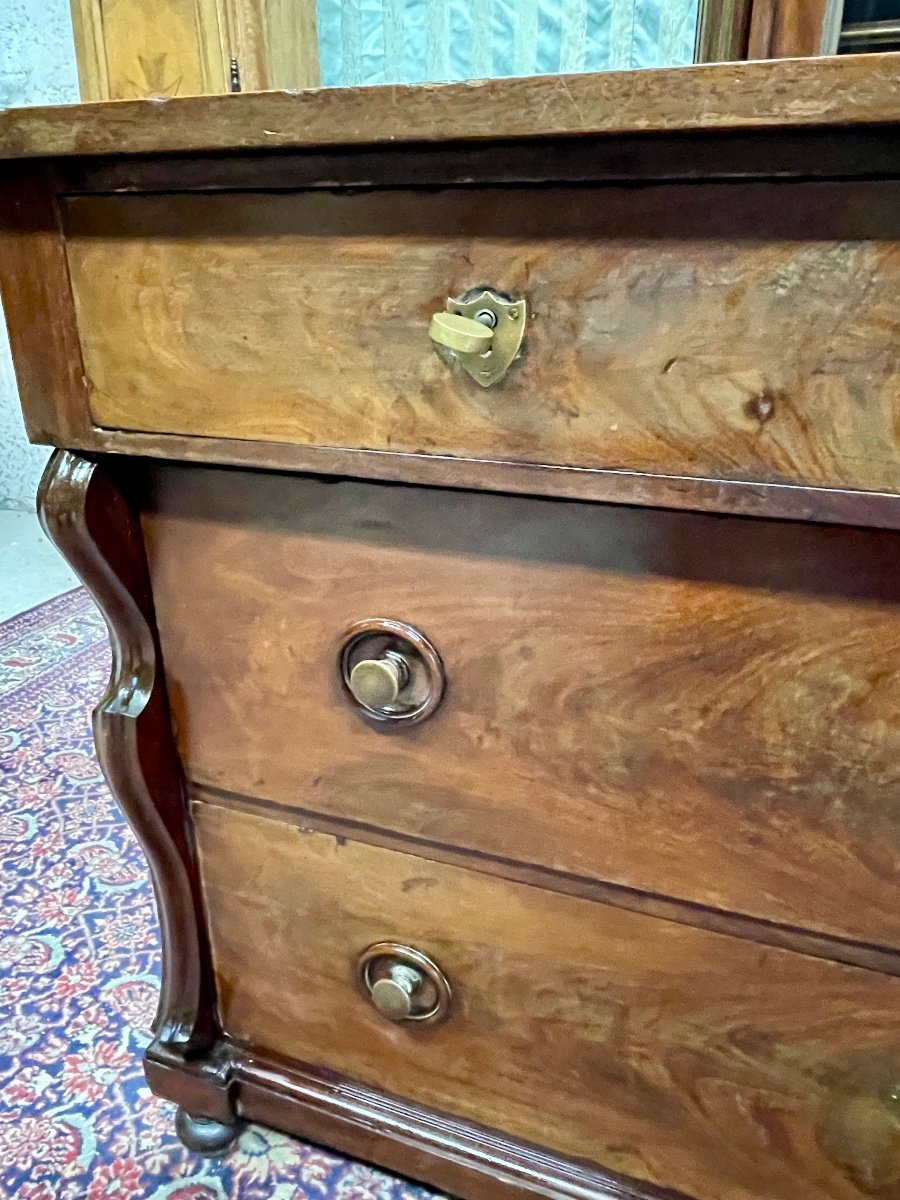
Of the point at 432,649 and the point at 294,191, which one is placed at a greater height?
the point at 294,191

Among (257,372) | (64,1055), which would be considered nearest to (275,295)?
(257,372)

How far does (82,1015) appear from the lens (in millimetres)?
968

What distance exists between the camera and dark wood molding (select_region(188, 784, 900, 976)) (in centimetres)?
56

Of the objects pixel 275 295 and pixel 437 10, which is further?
pixel 437 10

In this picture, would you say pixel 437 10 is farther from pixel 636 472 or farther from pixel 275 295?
pixel 636 472

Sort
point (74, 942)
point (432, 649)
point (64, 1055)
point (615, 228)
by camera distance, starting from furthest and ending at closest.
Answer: point (74, 942), point (64, 1055), point (432, 649), point (615, 228)

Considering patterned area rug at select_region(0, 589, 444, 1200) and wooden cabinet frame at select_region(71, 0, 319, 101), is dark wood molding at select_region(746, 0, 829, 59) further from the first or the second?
patterned area rug at select_region(0, 589, 444, 1200)

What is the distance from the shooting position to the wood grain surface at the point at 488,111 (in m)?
0.37

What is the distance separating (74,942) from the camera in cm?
107

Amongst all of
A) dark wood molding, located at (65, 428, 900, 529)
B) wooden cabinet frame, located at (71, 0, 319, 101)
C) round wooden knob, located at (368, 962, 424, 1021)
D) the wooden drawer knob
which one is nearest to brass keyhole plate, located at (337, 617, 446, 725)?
the wooden drawer knob

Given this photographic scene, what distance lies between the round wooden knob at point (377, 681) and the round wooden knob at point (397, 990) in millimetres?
237

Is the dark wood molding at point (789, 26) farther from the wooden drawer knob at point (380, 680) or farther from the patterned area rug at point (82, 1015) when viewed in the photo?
the patterned area rug at point (82, 1015)

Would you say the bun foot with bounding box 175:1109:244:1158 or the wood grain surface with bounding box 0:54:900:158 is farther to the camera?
the bun foot with bounding box 175:1109:244:1158

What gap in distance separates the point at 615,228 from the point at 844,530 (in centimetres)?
19
